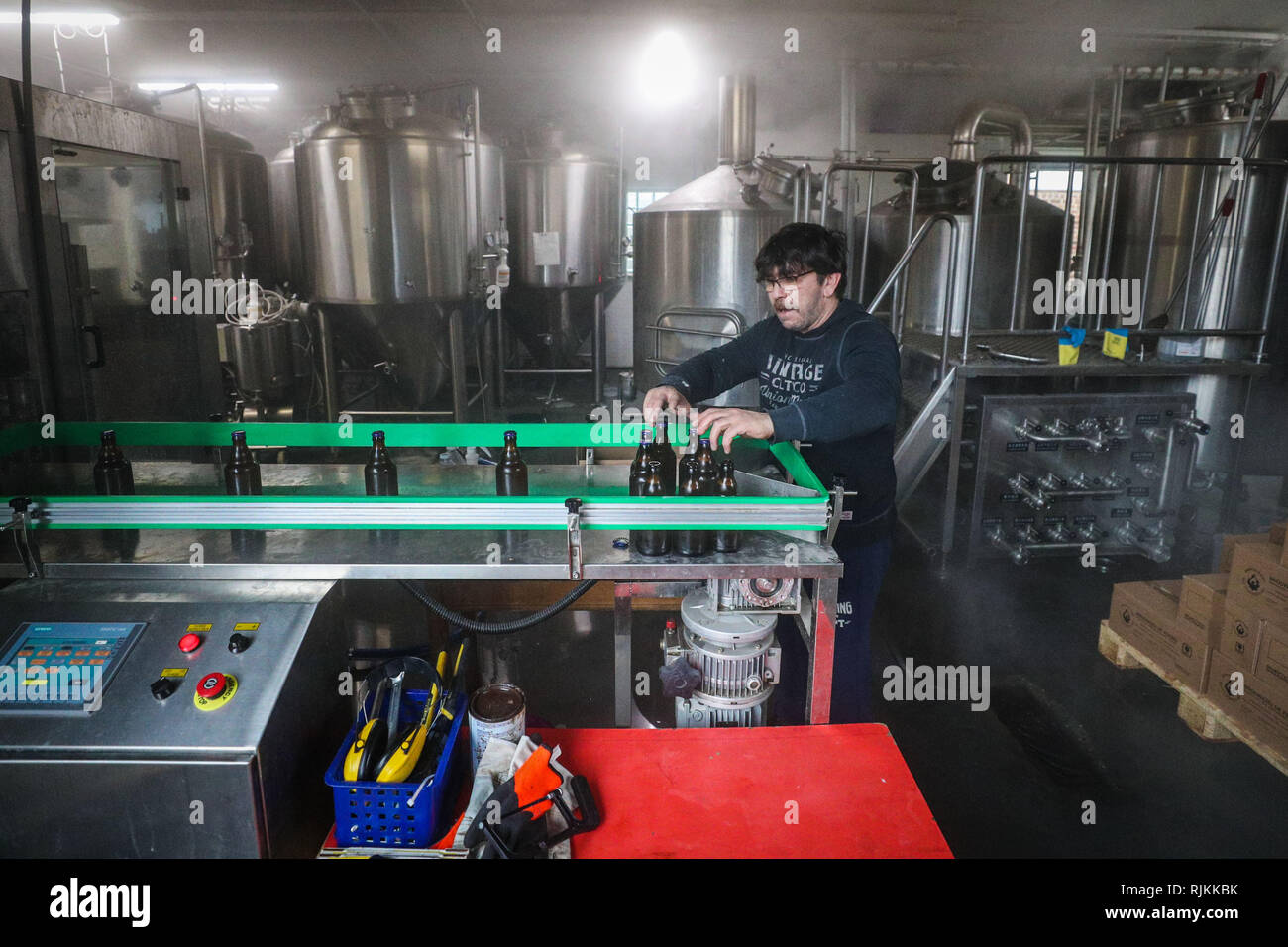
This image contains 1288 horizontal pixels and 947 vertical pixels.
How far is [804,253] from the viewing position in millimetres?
2299

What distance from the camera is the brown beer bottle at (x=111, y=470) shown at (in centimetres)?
208

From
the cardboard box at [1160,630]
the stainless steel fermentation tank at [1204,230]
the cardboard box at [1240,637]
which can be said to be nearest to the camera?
the cardboard box at [1240,637]

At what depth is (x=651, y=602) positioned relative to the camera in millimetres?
3139

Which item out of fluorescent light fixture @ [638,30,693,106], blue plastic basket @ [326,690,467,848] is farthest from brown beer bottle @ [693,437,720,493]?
fluorescent light fixture @ [638,30,693,106]

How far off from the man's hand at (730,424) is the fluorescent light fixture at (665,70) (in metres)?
6.29

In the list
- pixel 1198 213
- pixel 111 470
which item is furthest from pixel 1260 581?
pixel 1198 213

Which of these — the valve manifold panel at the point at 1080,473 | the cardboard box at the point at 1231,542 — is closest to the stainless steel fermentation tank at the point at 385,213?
the valve manifold panel at the point at 1080,473

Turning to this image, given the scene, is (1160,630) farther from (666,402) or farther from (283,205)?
(283,205)

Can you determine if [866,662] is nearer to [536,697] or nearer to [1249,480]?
[536,697]

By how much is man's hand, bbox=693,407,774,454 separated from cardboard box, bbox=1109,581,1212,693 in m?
2.11

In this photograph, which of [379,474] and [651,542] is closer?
[651,542]

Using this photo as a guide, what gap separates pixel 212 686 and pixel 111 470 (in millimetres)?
869

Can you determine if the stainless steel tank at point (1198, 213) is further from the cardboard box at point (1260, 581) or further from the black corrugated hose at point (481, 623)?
the black corrugated hose at point (481, 623)
